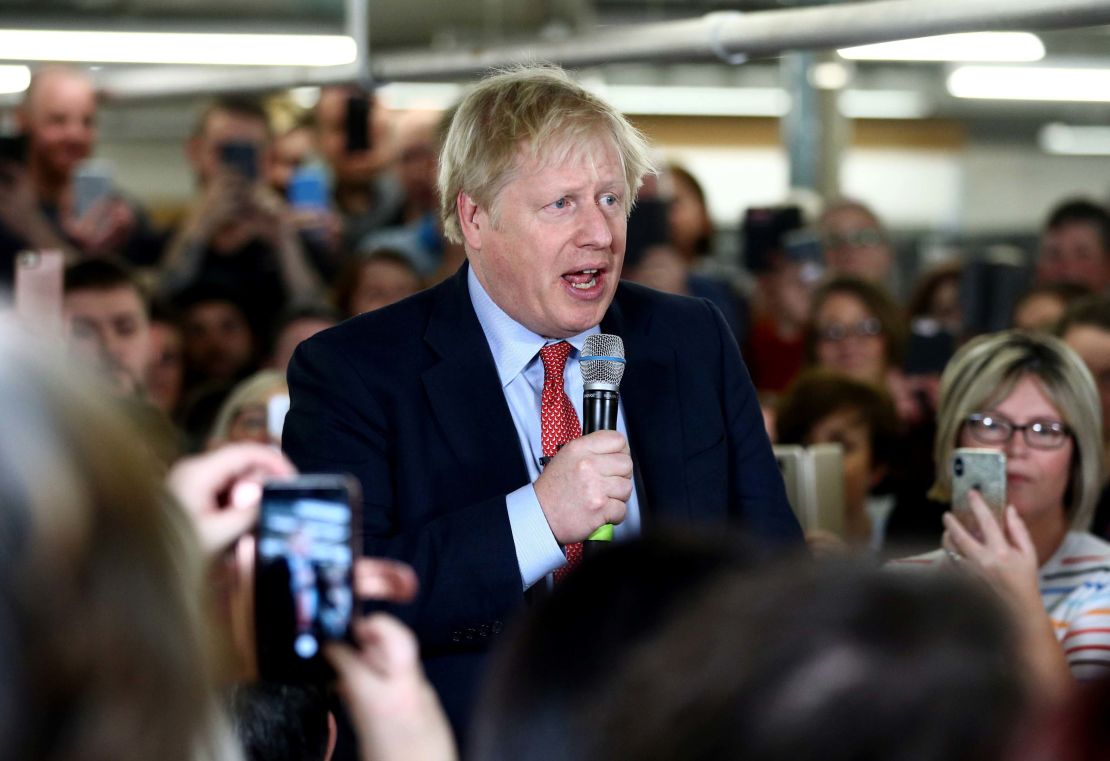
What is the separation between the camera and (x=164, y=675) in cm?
77

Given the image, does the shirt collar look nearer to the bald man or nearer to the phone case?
the phone case

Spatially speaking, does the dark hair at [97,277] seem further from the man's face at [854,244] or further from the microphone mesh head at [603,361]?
the microphone mesh head at [603,361]

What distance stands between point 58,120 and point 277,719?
3.90m

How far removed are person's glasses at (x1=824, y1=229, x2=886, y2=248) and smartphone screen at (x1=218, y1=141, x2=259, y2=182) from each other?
195cm

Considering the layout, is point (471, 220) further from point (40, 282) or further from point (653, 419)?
point (40, 282)

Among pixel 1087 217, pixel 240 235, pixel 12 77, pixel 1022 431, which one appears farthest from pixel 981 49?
pixel 1022 431

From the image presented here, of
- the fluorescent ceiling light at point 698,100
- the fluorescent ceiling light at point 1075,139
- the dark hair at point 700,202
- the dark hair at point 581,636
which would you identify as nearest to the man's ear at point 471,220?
the dark hair at point 581,636

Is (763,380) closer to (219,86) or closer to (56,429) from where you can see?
(219,86)

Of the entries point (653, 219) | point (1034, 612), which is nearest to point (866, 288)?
point (653, 219)

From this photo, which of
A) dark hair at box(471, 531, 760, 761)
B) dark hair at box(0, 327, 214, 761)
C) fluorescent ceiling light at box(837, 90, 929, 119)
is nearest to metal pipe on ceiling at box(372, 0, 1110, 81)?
dark hair at box(471, 531, 760, 761)

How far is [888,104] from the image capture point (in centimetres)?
1532

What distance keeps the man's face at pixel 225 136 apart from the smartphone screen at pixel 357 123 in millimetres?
276

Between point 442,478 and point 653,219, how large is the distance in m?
2.52

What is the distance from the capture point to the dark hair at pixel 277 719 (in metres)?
1.41
